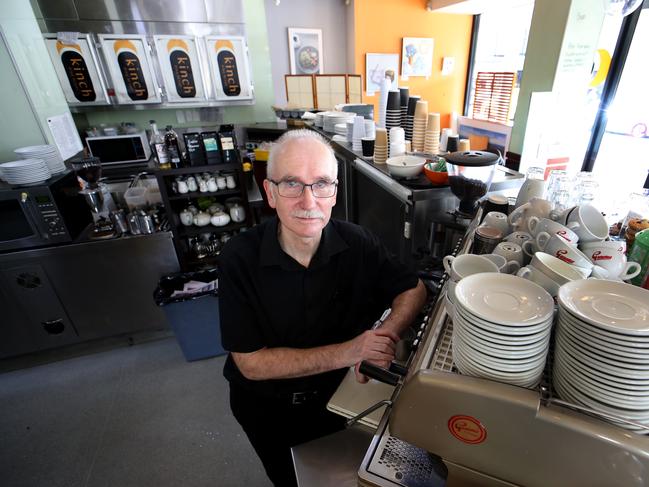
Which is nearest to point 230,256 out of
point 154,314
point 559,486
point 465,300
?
point 465,300

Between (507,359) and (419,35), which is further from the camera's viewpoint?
(419,35)

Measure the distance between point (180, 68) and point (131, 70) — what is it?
532 mm

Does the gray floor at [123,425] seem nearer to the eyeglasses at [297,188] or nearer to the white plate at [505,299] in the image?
the eyeglasses at [297,188]

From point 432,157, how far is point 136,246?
1.97 metres

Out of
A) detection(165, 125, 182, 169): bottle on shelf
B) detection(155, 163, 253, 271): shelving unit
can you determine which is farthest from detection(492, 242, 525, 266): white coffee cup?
detection(165, 125, 182, 169): bottle on shelf

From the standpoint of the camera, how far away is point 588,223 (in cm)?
87

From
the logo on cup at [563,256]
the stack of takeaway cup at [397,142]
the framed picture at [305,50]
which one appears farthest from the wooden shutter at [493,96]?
the logo on cup at [563,256]

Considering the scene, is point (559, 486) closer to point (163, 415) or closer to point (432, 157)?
point (432, 157)

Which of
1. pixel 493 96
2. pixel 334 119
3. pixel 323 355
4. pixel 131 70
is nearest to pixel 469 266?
pixel 323 355

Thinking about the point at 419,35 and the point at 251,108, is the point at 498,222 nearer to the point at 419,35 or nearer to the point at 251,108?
the point at 251,108

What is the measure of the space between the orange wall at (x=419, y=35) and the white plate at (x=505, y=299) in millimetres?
4815

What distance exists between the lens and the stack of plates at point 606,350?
47 centimetres

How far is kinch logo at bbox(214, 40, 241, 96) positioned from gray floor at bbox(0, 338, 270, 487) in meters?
3.14

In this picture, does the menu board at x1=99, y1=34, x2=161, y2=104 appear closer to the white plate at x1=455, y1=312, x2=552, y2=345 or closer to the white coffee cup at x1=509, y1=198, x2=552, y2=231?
the white coffee cup at x1=509, y1=198, x2=552, y2=231
